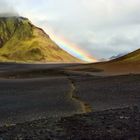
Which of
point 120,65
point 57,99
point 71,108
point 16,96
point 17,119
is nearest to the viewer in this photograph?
point 17,119

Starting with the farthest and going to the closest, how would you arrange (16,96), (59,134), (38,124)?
(16,96)
(38,124)
(59,134)

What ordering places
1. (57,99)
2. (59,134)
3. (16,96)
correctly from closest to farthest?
(59,134), (57,99), (16,96)

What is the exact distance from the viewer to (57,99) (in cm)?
2545

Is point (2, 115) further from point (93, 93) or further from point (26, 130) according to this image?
point (93, 93)

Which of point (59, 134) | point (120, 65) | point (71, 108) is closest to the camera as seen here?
point (59, 134)

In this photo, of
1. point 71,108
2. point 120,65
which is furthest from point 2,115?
point 120,65

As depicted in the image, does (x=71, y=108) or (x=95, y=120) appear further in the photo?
(x=71, y=108)

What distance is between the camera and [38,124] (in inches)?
591

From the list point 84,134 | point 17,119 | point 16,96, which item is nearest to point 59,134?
point 84,134

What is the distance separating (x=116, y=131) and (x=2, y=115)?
7676 mm

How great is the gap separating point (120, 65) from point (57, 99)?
3691cm

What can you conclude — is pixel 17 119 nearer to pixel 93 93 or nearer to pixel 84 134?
pixel 84 134

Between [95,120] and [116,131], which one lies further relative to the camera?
[95,120]

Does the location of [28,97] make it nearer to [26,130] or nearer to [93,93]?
[93,93]
